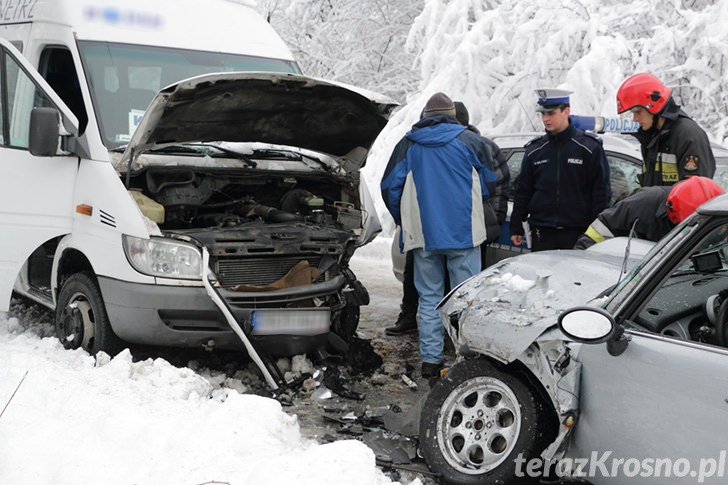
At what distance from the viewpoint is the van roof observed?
17.6 ft

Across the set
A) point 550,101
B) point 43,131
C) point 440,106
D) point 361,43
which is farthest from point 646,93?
point 361,43

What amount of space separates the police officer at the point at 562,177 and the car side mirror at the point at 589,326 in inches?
108

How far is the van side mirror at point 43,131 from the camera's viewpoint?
4637 millimetres

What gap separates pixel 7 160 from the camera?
513 centimetres

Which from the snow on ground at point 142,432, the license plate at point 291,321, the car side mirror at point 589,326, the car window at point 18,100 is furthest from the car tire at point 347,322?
the car side mirror at point 589,326

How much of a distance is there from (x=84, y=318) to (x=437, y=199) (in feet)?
8.02

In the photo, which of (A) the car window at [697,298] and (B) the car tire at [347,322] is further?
(B) the car tire at [347,322]

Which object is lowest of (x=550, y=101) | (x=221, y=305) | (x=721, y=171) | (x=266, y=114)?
(x=221, y=305)

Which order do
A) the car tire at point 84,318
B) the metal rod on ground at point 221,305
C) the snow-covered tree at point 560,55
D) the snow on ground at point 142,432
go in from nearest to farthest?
1. the snow on ground at point 142,432
2. the metal rod on ground at point 221,305
3. the car tire at point 84,318
4. the snow-covered tree at point 560,55

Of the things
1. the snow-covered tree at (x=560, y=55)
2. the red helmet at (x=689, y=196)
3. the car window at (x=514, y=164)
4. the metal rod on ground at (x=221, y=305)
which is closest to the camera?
the red helmet at (x=689, y=196)

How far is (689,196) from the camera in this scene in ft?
13.1

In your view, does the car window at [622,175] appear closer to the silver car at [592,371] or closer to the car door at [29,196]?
the silver car at [592,371]

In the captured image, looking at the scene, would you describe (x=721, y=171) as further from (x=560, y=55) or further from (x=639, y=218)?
(x=560, y=55)

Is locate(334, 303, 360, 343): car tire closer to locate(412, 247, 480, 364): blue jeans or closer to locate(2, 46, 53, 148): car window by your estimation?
locate(412, 247, 480, 364): blue jeans
